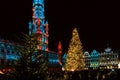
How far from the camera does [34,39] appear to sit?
19.1m

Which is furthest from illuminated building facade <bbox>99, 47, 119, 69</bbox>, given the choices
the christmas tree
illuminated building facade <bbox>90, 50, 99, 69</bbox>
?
the christmas tree

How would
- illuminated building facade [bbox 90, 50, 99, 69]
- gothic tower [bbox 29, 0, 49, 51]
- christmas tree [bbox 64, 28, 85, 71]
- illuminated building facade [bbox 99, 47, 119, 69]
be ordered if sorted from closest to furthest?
christmas tree [bbox 64, 28, 85, 71] < gothic tower [bbox 29, 0, 49, 51] < illuminated building facade [bbox 99, 47, 119, 69] < illuminated building facade [bbox 90, 50, 99, 69]

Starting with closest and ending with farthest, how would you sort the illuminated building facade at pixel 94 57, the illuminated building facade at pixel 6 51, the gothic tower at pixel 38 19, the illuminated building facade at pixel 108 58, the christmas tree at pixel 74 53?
the christmas tree at pixel 74 53 → the illuminated building facade at pixel 6 51 → the gothic tower at pixel 38 19 → the illuminated building facade at pixel 108 58 → the illuminated building facade at pixel 94 57

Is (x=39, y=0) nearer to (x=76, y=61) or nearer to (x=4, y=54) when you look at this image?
(x=4, y=54)

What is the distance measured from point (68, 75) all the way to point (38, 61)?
5191mm

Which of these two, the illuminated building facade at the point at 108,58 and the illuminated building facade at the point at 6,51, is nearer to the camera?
the illuminated building facade at the point at 6,51

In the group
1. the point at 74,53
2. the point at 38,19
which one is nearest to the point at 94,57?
the point at 38,19

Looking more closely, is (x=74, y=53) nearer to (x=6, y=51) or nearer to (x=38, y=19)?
(x=6, y=51)

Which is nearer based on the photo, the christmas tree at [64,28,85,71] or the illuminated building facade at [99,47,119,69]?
the christmas tree at [64,28,85,71]

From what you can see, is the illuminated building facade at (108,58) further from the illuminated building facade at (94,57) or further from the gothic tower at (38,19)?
the gothic tower at (38,19)

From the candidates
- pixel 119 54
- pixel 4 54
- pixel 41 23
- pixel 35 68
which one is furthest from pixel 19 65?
pixel 119 54

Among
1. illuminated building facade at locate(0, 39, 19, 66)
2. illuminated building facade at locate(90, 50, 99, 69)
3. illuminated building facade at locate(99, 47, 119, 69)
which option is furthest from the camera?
illuminated building facade at locate(90, 50, 99, 69)

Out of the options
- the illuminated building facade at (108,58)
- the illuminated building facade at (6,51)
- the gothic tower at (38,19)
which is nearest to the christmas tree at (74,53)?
the illuminated building facade at (6,51)

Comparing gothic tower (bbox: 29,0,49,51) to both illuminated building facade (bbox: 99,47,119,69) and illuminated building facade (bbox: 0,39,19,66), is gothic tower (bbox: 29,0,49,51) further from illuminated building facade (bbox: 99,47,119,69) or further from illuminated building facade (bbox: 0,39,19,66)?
illuminated building facade (bbox: 99,47,119,69)
